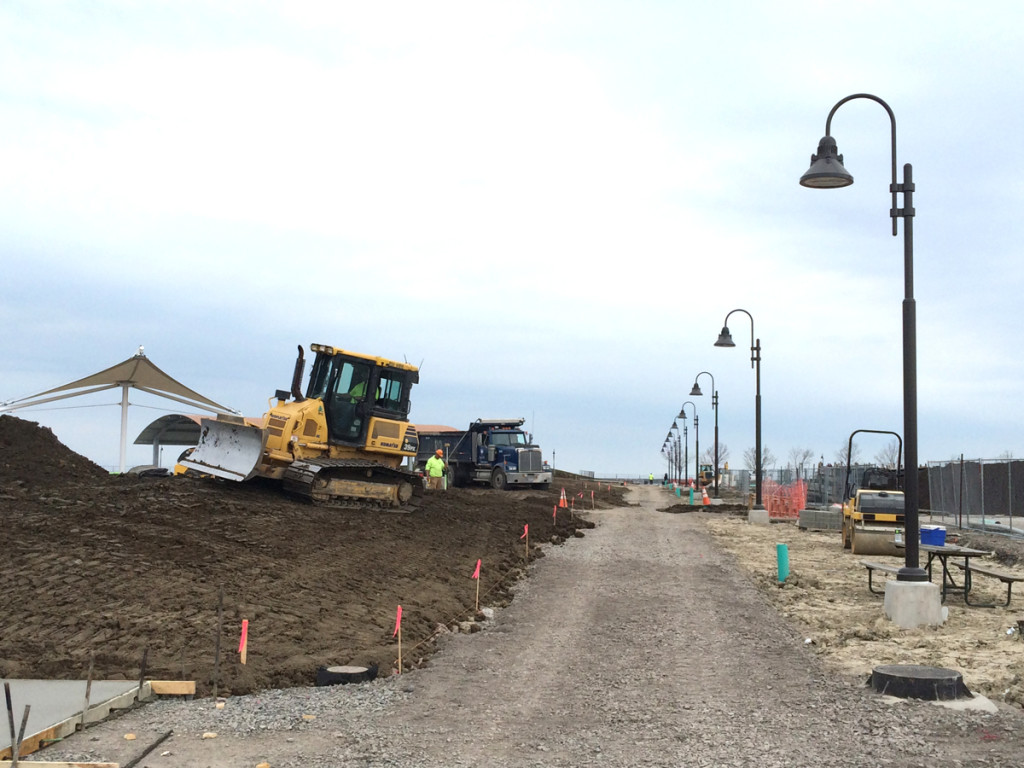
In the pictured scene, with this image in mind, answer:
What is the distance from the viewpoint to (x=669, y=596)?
1622 cm

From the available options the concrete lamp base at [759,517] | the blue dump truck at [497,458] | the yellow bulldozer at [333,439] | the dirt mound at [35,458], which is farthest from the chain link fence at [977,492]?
the dirt mound at [35,458]

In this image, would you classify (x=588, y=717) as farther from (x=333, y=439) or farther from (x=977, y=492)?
(x=977, y=492)

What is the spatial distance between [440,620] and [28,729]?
6.27 metres

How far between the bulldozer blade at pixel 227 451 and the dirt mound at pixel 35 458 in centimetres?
244

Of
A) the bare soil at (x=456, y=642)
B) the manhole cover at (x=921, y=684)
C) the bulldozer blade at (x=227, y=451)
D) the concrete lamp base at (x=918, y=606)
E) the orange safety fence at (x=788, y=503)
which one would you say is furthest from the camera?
the orange safety fence at (x=788, y=503)

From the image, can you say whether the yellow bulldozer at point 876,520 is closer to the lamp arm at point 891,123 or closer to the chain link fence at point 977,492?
the chain link fence at point 977,492

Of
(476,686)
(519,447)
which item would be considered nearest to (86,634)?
(476,686)

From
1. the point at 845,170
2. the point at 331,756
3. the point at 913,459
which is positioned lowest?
the point at 331,756

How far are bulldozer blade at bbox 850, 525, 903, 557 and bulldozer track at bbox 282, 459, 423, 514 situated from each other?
1061cm

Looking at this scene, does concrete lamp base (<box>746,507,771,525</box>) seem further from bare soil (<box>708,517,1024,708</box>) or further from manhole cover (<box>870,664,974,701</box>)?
manhole cover (<box>870,664,974,701</box>)

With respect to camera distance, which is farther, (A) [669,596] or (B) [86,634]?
(A) [669,596]

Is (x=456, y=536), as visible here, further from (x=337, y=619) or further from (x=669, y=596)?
(x=337, y=619)

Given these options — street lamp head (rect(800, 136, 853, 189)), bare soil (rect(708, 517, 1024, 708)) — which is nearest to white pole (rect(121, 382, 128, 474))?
bare soil (rect(708, 517, 1024, 708))

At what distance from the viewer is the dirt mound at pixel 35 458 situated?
2132 cm
